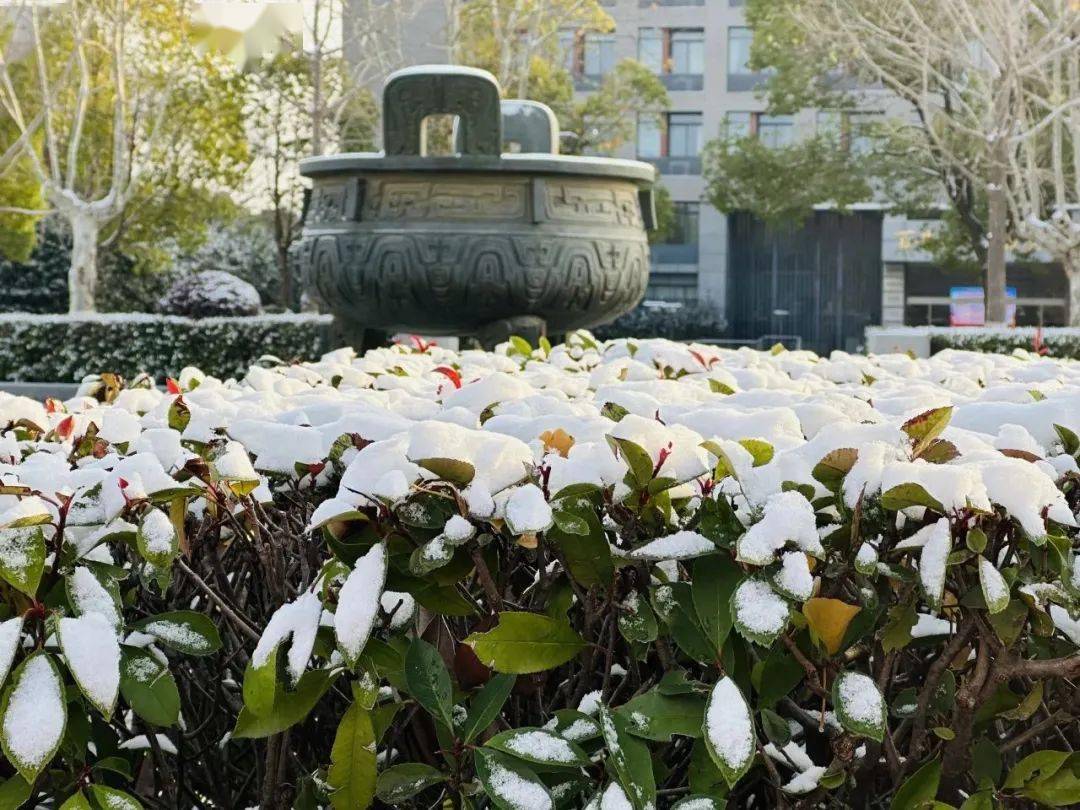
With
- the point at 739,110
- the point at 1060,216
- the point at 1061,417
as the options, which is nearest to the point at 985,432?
the point at 1061,417

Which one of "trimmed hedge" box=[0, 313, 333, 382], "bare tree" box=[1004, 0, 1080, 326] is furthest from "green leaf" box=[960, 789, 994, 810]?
"bare tree" box=[1004, 0, 1080, 326]

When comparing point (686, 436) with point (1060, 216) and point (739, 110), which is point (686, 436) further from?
point (739, 110)

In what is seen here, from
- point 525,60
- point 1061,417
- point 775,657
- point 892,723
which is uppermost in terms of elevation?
point 525,60

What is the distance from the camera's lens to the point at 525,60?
19.3m

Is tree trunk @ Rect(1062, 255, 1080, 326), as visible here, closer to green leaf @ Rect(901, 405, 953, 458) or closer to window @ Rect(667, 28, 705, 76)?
green leaf @ Rect(901, 405, 953, 458)

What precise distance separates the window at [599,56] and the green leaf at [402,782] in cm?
3285

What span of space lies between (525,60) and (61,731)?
19.0 metres

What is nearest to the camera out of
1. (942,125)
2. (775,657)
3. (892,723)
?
(775,657)

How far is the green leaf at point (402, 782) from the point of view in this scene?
1.24 metres

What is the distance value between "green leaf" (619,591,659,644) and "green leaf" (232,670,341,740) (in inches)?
11.0

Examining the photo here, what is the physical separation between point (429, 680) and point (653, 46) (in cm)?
3378

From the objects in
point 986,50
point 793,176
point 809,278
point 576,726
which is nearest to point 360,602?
point 576,726

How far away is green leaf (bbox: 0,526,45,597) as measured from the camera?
1.14 m

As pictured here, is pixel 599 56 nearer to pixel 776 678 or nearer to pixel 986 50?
pixel 986 50
